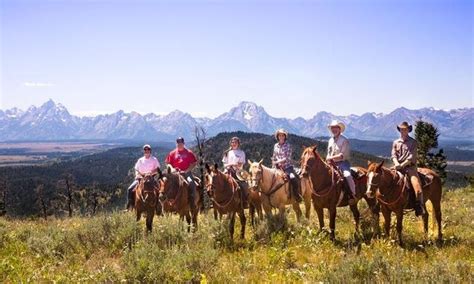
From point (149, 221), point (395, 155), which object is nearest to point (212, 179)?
point (149, 221)

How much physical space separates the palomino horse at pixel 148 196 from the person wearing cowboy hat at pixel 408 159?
746cm

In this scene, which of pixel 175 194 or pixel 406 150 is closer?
pixel 406 150

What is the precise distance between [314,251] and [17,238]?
9.37 m

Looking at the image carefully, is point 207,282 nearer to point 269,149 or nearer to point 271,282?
point 271,282

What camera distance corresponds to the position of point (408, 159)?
36.5 ft

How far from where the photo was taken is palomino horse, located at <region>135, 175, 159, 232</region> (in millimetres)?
12766

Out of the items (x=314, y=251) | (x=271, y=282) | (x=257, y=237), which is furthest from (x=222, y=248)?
(x=271, y=282)

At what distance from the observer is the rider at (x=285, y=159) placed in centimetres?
1419

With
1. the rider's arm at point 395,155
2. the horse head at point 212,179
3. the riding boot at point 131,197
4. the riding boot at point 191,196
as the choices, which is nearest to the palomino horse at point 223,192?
the horse head at point 212,179

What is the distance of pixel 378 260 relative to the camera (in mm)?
7469

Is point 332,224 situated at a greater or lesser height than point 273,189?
lesser

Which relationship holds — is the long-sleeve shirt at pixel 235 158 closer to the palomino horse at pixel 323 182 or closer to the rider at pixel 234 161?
the rider at pixel 234 161

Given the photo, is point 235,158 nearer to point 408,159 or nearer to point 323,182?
point 323,182

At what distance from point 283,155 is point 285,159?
0.16 m
